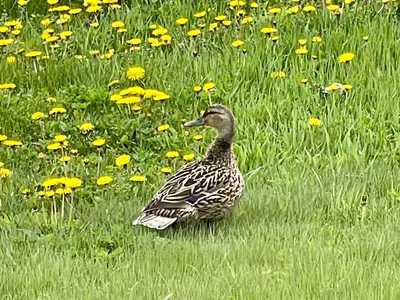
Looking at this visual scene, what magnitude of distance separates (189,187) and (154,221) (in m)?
0.34

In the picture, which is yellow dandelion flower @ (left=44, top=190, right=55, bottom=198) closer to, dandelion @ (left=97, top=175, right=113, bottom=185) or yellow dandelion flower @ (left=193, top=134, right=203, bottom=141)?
dandelion @ (left=97, top=175, right=113, bottom=185)

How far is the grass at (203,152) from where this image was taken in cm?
486

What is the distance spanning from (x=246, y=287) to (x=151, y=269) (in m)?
0.57

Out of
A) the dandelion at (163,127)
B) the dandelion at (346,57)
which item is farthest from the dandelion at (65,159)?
the dandelion at (346,57)

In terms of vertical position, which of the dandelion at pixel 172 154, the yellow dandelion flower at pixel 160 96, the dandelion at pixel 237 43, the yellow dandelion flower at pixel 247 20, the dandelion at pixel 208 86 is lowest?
the dandelion at pixel 172 154

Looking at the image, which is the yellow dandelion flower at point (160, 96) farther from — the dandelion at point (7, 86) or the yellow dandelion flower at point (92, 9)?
the yellow dandelion flower at point (92, 9)

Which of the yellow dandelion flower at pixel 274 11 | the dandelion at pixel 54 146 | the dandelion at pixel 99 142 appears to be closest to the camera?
the dandelion at pixel 54 146

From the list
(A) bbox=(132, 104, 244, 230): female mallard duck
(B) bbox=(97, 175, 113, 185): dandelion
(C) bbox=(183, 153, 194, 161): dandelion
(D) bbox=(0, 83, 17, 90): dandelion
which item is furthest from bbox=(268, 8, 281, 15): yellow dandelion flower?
(B) bbox=(97, 175, 113, 185): dandelion

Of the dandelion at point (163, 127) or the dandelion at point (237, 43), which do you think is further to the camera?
the dandelion at point (237, 43)

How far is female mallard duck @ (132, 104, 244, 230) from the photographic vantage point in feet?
18.0

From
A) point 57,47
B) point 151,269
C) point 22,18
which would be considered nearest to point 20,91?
point 57,47

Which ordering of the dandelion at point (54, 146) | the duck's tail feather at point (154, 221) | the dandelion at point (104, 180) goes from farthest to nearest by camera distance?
the dandelion at point (54, 146), the dandelion at point (104, 180), the duck's tail feather at point (154, 221)

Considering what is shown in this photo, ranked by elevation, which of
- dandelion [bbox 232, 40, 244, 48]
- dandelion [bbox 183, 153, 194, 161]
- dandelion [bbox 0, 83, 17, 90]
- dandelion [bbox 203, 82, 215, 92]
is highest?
dandelion [bbox 232, 40, 244, 48]

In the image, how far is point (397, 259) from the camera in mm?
5031
